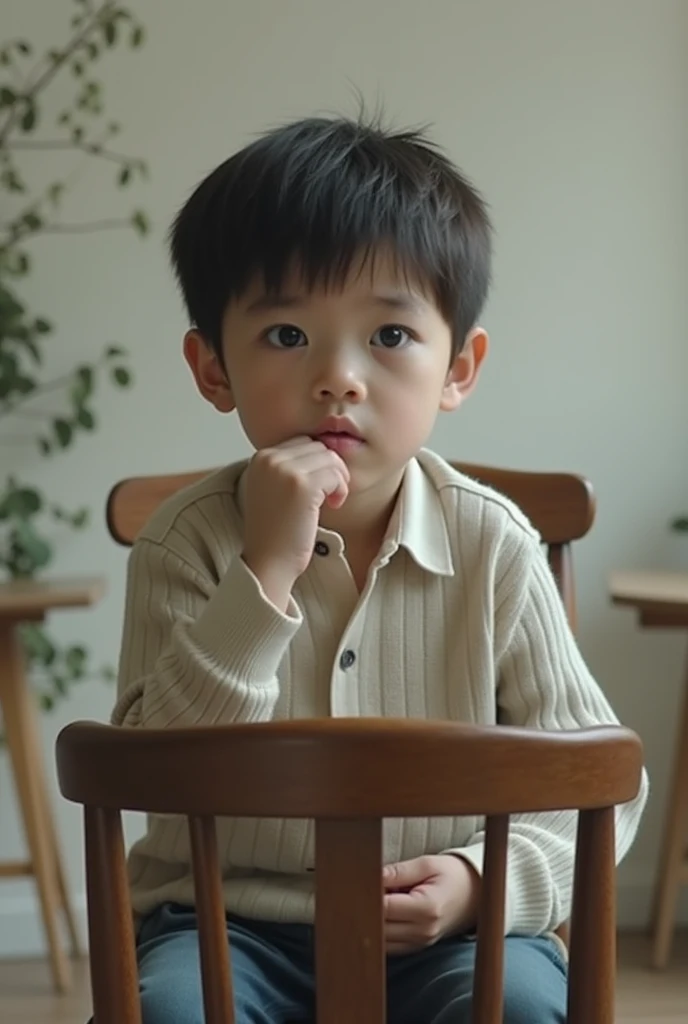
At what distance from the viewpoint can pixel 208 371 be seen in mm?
1111

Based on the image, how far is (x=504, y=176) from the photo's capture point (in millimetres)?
2242

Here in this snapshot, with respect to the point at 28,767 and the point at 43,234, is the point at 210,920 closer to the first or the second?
the point at 28,767

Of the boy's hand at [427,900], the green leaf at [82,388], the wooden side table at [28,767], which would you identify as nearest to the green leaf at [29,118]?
the green leaf at [82,388]

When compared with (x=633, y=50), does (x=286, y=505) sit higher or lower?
lower

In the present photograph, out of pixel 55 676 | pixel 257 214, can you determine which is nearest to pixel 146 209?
pixel 55 676

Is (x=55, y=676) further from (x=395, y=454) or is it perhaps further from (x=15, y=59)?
(x=395, y=454)

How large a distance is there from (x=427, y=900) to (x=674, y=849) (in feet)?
4.36

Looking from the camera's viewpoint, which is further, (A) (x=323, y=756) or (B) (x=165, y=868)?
(B) (x=165, y=868)

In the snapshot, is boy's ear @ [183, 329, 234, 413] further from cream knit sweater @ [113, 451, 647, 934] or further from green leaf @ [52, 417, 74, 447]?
green leaf @ [52, 417, 74, 447]

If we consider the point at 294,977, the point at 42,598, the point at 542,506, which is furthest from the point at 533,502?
the point at 42,598

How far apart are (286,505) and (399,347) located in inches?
6.5

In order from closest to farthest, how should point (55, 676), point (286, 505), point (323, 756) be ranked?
point (323, 756), point (286, 505), point (55, 676)

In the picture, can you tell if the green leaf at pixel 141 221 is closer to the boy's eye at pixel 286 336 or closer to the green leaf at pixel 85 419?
the green leaf at pixel 85 419

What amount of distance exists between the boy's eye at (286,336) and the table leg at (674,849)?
1305 millimetres
